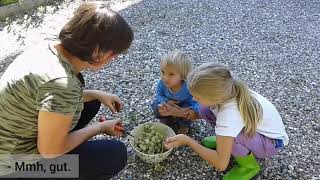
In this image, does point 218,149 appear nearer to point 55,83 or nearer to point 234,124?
point 234,124

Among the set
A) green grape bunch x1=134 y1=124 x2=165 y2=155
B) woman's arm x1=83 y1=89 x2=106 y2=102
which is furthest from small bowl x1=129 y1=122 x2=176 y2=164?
woman's arm x1=83 y1=89 x2=106 y2=102

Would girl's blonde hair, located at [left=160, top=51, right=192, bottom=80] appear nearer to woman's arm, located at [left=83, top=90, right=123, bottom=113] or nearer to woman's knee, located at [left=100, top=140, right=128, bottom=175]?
woman's arm, located at [left=83, top=90, right=123, bottom=113]

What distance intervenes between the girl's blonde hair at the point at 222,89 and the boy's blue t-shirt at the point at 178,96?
1.01 ft

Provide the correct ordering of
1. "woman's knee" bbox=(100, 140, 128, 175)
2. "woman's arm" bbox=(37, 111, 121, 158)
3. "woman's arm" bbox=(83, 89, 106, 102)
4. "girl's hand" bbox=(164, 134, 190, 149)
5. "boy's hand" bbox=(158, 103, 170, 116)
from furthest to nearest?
"boy's hand" bbox=(158, 103, 170, 116), "woman's arm" bbox=(83, 89, 106, 102), "girl's hand" bbox=(164, 134, 190, 149), "woman's knee" bbox=(100, 140, 128, 175), "woman's arm" bbox=(37, 111, 121, 158)

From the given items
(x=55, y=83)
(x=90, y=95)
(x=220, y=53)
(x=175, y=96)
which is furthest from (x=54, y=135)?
(x=220, y=53)

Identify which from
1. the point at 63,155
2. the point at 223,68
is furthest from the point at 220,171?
the point at 63,155

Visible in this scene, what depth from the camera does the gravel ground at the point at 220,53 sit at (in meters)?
2.13

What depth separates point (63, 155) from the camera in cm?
158

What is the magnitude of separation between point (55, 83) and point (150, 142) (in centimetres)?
78

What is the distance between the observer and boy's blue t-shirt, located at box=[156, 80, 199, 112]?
2.10 metres

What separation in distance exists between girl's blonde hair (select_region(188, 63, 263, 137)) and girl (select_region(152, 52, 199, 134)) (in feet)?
0.72

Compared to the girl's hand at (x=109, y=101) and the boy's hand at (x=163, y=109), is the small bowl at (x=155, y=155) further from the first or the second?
the girl's hand at (x=109, y=101)

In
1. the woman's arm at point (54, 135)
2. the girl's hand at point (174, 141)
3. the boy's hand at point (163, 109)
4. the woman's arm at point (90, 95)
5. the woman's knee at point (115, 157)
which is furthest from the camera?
the boy's hand at point (163, 109)

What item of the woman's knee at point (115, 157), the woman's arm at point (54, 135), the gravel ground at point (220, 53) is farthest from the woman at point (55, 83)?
the gravel ground at point (220, 53)
